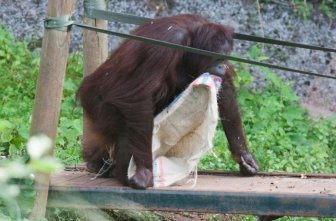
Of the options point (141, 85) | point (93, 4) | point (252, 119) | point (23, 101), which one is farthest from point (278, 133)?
point (141, 85)

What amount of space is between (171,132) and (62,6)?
2.74ft

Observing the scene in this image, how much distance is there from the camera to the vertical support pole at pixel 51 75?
2.78 m

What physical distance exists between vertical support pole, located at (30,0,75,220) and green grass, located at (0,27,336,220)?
1.76m

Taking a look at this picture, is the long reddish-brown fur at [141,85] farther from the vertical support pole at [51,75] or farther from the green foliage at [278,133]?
the green foliage at [278,133]

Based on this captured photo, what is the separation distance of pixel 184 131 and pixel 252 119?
8.65 feet

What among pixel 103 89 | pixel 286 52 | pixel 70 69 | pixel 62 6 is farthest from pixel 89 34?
pixel 286 52

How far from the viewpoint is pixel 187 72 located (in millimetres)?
3332

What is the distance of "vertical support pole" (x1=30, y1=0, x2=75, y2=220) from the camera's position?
2.78m

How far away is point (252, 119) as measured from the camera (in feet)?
19.2

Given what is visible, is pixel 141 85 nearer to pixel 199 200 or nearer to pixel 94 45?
pixel 199 200

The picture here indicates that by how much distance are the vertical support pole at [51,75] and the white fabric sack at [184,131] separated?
469 mm

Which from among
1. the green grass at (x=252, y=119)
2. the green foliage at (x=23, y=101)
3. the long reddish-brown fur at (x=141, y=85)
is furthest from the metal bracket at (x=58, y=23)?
the green grass at (x=252, y=119)

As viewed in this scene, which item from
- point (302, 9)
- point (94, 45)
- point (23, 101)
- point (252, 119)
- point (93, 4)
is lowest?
point (252, 119)

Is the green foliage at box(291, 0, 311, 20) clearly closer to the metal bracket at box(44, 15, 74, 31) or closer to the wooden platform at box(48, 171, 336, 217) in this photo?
the wooden platform at box(48, 171, 336, 217)
